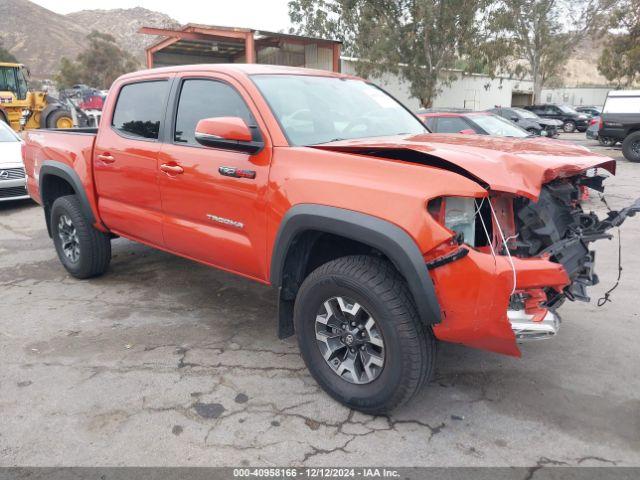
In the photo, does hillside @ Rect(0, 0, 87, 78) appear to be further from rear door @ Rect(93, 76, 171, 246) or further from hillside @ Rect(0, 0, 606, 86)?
rear door @ Rect(93, 76, 171, 246)

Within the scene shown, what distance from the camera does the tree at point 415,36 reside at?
24.4 metres

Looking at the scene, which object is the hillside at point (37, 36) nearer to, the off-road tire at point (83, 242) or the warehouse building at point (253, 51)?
the warehouse building at point (253, 51)

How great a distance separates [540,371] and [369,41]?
2498cm

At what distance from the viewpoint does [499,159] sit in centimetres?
267

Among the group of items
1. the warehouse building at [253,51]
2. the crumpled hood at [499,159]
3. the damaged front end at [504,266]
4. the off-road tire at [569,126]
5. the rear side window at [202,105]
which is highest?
the warehouse building at [253,51]

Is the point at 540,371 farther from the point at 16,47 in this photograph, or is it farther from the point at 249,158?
the point at 16,47

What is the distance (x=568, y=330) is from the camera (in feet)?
13.2

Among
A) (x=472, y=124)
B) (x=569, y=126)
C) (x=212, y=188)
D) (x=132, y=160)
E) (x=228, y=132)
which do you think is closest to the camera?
(x=228, y=132)

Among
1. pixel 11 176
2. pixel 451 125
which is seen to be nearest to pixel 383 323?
pixel 451 125

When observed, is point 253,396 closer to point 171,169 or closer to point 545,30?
point 171,169

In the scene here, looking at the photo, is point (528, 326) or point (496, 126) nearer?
point (528, 326)

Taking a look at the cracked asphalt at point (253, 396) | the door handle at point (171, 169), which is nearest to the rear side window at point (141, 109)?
the door handle at point (171, 169)

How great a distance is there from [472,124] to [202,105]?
675cm

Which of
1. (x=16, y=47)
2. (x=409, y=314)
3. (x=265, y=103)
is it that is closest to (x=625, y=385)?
(x=409, y=314)
